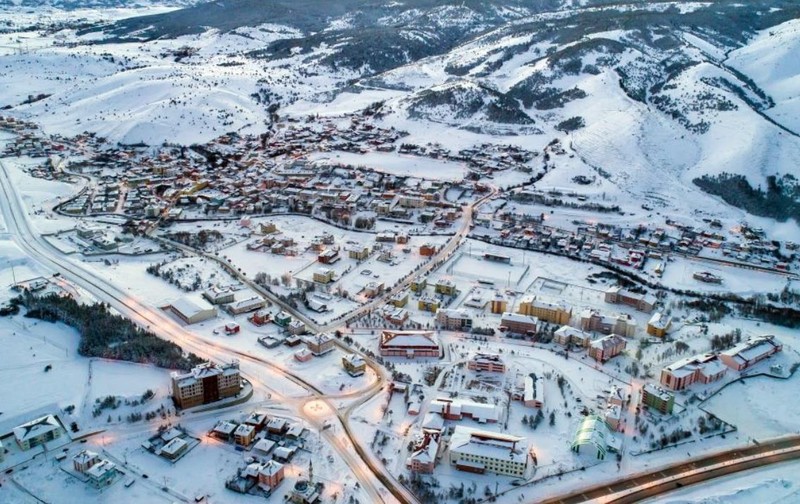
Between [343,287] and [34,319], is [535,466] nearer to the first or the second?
[343,287]

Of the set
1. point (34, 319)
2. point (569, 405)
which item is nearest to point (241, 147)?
point (34, 319)

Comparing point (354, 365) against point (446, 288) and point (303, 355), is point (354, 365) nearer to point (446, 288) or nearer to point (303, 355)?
point (303, 355)

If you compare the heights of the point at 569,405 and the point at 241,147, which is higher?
the point at 569,405

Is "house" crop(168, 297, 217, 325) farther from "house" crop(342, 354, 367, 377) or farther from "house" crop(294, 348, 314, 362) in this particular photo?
"house" crop(342, 354, 367, 377)

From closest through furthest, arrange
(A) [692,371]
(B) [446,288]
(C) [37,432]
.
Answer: (C) [37,432] → (A) [692,371] → (B) [446,288]

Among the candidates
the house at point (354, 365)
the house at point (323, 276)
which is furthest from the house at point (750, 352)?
the house at point (323, 276)

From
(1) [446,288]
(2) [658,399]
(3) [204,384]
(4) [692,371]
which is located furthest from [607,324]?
(3) [204,384]
